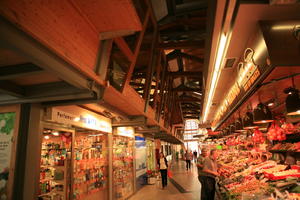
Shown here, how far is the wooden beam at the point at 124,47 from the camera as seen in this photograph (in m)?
3.53

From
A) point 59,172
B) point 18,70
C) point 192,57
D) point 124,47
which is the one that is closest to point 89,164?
point 59,172

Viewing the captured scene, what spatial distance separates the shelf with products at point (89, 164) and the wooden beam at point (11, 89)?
2.71m

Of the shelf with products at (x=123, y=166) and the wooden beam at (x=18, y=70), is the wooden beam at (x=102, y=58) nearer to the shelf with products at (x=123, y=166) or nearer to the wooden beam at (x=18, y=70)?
the wooden beam at (x=18, y=70)

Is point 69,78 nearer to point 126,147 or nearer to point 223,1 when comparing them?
point 223,1

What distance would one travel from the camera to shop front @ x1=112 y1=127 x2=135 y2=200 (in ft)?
23.6

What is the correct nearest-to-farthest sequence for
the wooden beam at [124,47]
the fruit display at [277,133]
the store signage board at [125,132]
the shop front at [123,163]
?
1. the wooden beam at [124,47]
2. the fruit display at [277,133]
3. the shop front at [123,163]
4. the store signage board at [125,132]

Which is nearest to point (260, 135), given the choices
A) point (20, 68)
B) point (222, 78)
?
point (222, 78)

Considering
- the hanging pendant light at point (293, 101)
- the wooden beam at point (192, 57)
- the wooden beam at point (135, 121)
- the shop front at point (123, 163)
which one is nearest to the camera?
the hanging pendant light at point (293, 101)

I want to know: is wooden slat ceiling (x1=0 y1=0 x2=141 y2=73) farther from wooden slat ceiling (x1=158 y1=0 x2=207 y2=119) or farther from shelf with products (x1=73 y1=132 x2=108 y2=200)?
shelf with products (x1=73 y1=132 x2=108 y2=200)

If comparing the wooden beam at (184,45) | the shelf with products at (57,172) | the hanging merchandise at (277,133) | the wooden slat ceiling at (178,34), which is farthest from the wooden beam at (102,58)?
the hanging merchandise at (277,133)

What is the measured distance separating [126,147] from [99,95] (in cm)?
578

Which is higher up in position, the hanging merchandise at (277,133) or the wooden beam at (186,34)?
the wooden beam at (186,34)

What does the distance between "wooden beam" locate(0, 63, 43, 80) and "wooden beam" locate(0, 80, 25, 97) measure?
405 mm

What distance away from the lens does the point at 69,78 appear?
2.35m
